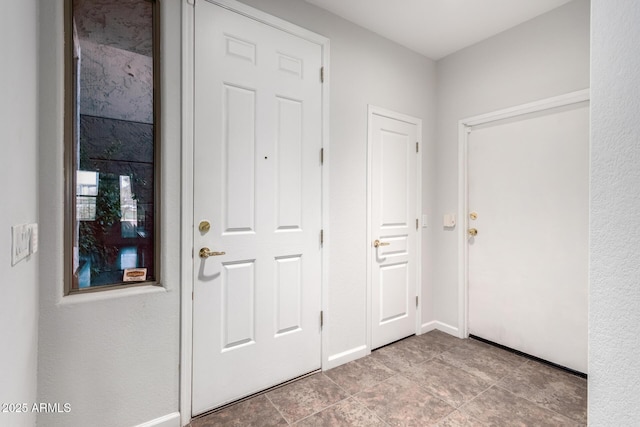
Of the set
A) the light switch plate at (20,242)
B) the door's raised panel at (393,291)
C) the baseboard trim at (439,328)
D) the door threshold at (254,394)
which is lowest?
the door threshold at (254,394)

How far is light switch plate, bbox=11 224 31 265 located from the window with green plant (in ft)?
1.24

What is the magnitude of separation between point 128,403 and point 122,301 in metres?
0.52

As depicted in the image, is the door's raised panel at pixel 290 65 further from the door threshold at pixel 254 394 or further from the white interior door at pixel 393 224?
the door threshold at pixel 254 394

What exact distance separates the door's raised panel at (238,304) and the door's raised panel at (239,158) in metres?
0.25

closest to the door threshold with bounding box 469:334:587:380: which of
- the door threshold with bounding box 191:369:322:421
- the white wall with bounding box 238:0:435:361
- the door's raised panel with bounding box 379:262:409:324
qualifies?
the door's raised panel with bounding box 379:262:409:324

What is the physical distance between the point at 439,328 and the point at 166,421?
249cm

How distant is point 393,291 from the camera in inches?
108

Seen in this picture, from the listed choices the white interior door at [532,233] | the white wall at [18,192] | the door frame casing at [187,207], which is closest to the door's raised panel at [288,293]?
the door frame casing at [187,207]

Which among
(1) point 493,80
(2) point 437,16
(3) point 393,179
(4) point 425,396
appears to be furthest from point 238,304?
(1) point 493,80

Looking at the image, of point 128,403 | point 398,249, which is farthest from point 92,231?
point 398,249

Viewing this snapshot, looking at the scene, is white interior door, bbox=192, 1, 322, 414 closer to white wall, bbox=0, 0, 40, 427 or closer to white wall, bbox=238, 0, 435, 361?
white wall, bbox=238, 0, 435, 361

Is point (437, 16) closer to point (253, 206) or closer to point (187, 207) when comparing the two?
point (253, 206)

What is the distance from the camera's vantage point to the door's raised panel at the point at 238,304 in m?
1.85

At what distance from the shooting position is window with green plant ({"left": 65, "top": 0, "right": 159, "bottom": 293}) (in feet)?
4.81
